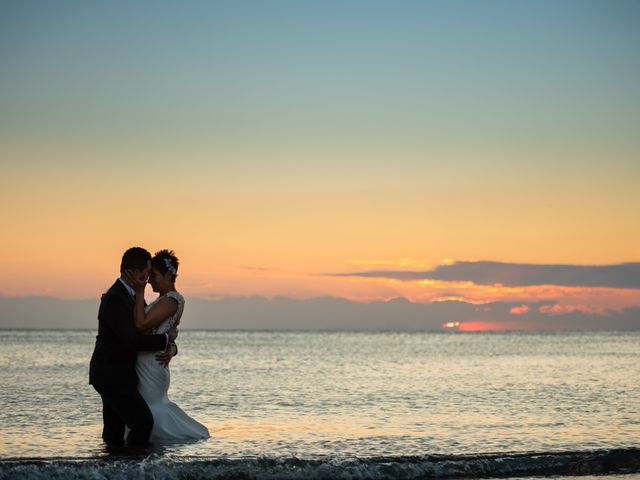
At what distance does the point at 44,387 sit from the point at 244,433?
432 inches

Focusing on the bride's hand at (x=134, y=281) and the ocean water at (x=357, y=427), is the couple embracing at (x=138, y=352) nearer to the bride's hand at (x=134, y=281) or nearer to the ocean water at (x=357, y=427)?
the bride's hand at (x=134, y=281)

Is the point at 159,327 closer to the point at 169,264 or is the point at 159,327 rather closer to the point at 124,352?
the point at 124,352

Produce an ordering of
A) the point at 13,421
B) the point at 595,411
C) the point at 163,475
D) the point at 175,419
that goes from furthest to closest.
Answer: the point at 595,411, the point at 13,421, the point at 175,419, the point at 163,475

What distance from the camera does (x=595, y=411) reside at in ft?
52.7

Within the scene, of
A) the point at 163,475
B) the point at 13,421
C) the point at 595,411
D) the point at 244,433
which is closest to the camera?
the point at 163,475

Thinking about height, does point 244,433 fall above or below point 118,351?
below

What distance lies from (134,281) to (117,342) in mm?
683

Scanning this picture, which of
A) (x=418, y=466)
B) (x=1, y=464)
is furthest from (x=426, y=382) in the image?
(x=1, y=464)

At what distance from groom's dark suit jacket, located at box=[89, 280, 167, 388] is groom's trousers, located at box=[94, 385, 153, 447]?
87mm

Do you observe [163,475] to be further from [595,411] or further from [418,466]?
[595,411]

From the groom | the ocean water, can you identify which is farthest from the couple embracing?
the ocean water

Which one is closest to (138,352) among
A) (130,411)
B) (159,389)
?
(159,389)

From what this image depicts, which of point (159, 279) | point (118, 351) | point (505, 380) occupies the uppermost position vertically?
point (159, 279)

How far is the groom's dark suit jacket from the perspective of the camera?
898cm
